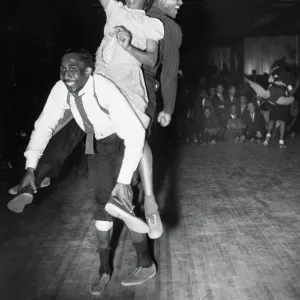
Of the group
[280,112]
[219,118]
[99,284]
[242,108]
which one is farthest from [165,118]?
[242,108]

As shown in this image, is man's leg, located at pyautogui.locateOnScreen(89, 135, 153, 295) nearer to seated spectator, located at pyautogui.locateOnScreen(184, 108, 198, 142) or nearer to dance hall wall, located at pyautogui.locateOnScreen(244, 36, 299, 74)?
seated spectator, located at pyautogui.locateOnScreen(184, 108, 198, 142)

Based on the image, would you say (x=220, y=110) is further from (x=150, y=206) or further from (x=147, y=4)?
(x=150, y=206)

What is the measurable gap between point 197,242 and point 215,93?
21.6 ft

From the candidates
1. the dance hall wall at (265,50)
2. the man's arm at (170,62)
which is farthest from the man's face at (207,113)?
the man's arm at (170,62)

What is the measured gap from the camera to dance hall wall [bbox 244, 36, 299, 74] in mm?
14258

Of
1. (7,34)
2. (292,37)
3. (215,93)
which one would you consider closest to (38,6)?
(7,34)

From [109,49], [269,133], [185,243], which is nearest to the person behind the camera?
[109,49]

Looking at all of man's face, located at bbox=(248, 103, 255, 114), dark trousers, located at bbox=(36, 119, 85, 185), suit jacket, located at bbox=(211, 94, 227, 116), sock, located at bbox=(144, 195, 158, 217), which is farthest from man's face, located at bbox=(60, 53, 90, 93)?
man's face, located at bbox=(248, 103, 255, 114)

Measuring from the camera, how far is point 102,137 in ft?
9.01

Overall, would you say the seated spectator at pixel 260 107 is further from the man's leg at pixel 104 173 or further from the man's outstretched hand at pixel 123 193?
the man's outstretched hand at pixel 123 193

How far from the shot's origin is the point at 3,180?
242 inches

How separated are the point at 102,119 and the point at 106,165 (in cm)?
32

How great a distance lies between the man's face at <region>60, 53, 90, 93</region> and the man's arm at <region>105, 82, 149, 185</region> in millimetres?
173

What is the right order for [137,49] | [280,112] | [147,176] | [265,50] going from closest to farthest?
[137,49]
[147,176]
[280,112]
[265,50]
